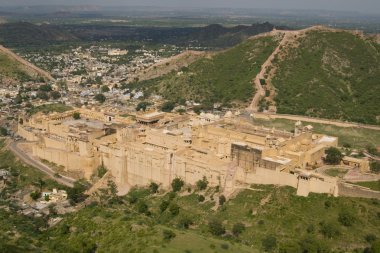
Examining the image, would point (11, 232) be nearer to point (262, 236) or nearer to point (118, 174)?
point (118, 174)

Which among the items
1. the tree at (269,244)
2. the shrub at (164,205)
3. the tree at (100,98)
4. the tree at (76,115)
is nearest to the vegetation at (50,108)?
the tree at (100,98)

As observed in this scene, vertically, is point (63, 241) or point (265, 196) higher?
point (265, 196)

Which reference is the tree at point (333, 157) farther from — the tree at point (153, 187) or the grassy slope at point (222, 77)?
the grassy slope at point (222, 77)

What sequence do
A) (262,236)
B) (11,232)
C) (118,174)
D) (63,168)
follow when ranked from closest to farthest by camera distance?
(262,236), (11,232), (118,174), (63,168)

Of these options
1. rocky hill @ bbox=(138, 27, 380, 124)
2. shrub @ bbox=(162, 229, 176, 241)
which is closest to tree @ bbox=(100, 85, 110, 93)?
rocky hill @ bbox=(138, 27, 380, 124)

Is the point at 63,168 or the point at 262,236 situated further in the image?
the point at 63,168

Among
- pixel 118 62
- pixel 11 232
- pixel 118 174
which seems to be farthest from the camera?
pixel 118 62

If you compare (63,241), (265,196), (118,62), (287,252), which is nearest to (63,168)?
(63,241)
